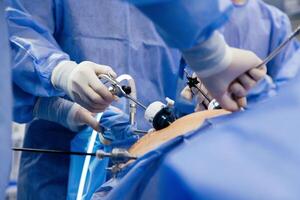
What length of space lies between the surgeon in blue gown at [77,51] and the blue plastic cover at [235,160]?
25.5 inches

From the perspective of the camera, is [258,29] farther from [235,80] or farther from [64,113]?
[235,80]

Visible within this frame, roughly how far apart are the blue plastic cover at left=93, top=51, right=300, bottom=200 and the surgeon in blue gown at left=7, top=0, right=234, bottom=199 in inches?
25.5

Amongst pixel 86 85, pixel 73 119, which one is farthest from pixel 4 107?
pixel 73 119

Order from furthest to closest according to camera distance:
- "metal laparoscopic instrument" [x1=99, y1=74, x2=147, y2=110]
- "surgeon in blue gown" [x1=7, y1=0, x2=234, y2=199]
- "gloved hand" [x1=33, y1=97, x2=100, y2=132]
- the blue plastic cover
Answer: "surgeon in blue gown" [x1=7, y1=0, x2=234, y2=199]
"gloved hand" [x1=33, y1=97, x2=100, y2=132]
"metal laparoscopic instrument" [x1=99, y1=74, x2=147, y2=110]
the blue plastic cover

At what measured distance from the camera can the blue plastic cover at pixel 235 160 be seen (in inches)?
28.0

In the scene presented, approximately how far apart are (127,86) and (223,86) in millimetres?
384

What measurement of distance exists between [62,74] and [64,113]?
0.38 ft

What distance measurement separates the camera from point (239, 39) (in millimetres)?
1608

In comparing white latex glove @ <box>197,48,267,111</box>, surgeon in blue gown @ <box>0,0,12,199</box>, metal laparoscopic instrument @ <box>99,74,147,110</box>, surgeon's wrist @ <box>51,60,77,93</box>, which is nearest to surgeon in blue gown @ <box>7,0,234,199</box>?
surgeon's wrist @ <box>51,60,77,93</box>

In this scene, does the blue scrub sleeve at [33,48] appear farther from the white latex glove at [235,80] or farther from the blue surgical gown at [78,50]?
the white latex glove at [235,80]

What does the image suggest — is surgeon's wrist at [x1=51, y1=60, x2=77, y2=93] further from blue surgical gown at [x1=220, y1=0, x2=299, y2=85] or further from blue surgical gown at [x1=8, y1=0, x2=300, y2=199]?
blue surgical gown at [x1=220, y1=0, x2=299, y2=85]

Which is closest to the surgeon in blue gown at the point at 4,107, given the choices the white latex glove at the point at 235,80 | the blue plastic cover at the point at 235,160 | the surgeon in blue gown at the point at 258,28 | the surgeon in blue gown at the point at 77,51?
the blue plastic cover at the point at 235,160

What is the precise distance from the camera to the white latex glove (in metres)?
0.86

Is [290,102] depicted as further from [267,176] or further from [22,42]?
[22,42]
